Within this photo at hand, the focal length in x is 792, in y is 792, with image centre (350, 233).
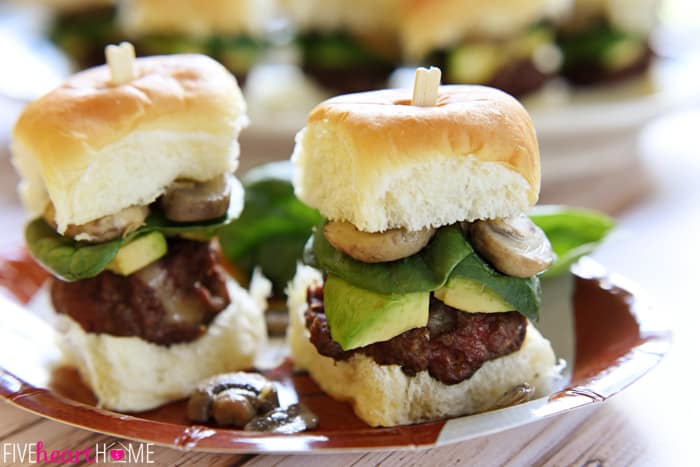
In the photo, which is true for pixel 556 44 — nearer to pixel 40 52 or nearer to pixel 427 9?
pixel 427 9

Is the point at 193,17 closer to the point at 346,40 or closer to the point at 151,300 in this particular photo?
the point at 346,40

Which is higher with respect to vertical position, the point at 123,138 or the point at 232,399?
the point at 123,138

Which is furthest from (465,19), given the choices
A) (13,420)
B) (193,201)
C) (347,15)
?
(13,420)

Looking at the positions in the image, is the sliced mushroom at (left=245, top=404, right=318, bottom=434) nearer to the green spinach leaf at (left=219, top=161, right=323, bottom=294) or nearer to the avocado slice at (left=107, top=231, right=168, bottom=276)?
the avocado slice at (left=107, top=231, right=168, bottom=276)

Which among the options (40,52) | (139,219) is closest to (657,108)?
(139,219)

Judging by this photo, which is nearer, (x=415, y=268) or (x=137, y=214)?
(x=415, y=268)

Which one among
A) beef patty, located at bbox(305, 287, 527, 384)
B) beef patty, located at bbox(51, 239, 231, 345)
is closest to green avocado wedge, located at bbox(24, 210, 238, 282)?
beef patty, located at bbox(51, 239, 231, 345)
